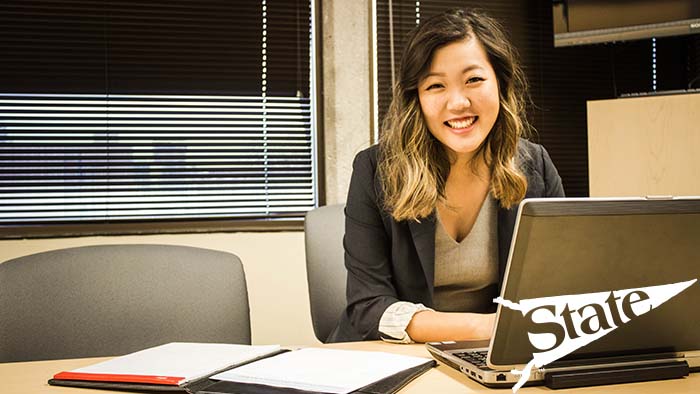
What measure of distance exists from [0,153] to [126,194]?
1.59 ft

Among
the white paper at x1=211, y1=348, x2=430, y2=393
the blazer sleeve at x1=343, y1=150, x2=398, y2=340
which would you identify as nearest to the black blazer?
the blazer sleeve at x1=343, y1=150, x2=398, y2=340

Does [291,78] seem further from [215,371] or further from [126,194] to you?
[215,371]

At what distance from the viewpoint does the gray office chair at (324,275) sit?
2.05m

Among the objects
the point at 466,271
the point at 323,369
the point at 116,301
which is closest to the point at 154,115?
the point at 116,301

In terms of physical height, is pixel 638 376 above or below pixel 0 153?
below

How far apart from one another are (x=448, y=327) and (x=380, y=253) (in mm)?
312

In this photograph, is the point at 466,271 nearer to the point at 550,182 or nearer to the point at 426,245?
the point at 426,245

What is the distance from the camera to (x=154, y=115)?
2.92 meters

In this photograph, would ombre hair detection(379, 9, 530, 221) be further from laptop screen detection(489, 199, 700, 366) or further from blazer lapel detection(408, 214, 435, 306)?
laptop screen detection(489, 199, 700, 366)

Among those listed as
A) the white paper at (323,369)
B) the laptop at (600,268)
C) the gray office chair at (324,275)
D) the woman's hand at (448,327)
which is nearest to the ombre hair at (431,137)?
the woman's hand at (448,327)

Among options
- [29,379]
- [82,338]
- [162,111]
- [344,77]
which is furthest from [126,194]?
[29,379]

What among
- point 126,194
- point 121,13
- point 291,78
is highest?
point 121,13

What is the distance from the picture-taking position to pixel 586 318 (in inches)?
41.4

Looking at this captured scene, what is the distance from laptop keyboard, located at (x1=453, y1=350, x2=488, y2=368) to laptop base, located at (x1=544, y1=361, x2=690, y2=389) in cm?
11
